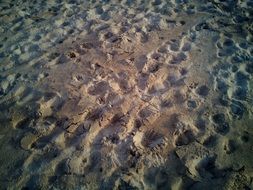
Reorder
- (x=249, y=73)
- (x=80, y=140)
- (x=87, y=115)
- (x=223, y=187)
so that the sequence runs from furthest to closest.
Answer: (x=249, y=73) → (x=87, y=115) → (x=80, y=140) → (x=223, y=187)

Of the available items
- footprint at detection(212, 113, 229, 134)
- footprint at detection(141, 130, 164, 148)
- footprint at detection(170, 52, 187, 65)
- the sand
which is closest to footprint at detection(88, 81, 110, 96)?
the sand

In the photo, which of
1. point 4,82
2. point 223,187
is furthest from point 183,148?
point 4,82

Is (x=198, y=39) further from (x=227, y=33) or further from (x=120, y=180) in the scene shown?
(x=120, y=180)

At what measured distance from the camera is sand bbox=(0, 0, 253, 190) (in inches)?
105

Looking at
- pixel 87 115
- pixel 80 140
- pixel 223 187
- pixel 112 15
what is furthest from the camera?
pixel 112 15

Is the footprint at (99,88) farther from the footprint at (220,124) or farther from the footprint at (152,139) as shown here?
the footprint at (220,124)

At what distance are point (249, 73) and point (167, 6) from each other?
206 cm

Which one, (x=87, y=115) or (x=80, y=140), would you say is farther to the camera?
(x=87, y=115)

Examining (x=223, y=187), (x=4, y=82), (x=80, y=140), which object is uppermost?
(x=4, y=82)

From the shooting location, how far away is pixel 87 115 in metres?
3.18

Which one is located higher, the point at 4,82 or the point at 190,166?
the point at 4,82

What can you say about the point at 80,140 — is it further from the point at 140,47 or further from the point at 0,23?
the point at 0,23

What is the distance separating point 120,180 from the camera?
2590mm

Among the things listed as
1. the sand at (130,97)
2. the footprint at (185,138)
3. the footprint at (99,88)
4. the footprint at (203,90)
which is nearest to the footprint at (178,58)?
Result: the sand at (130,97)
